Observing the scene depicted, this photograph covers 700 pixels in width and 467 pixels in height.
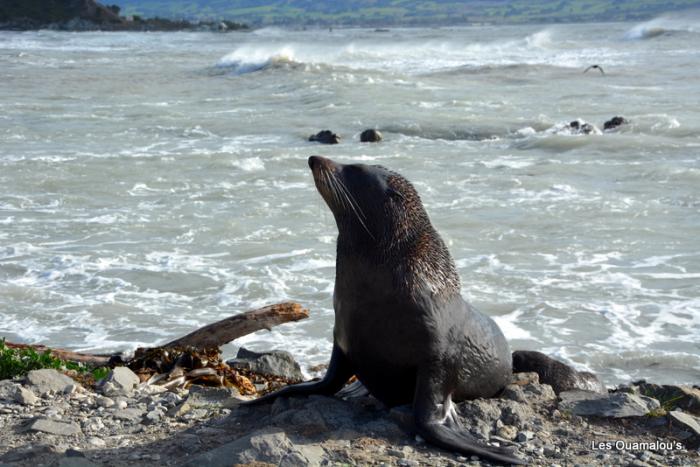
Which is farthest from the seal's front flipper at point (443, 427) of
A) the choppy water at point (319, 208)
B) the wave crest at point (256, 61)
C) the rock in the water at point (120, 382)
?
the wave crest at point (256, 61)

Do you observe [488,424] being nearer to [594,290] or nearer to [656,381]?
[656,381]

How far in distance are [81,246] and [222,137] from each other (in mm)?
12147

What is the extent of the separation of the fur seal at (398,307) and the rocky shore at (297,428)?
0.16 meters

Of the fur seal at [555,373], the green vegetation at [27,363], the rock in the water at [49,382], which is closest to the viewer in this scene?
the rock in the water at [49,382]

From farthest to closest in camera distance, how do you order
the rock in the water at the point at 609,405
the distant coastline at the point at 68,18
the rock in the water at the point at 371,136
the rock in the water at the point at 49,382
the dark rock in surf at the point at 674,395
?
the distant coastline at the point at 68,18, the rock in the water at the point at 371,136, the dark rock in surf at the point at 674,395, the rock in the water at the point at 49,382, the rock in the water at the point at 609,405

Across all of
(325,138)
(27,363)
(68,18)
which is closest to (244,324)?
(27,363)

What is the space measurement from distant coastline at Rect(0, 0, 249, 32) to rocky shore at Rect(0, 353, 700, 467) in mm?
97054

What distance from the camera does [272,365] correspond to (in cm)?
820

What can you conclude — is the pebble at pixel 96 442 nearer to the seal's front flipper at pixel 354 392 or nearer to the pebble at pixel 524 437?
the seal's front flipper at pixel 354 392

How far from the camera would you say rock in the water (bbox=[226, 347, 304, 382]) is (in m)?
8.14

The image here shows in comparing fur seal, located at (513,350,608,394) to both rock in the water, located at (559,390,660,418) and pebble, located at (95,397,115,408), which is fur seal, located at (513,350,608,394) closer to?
rock in the water, located at (559,390,660,418)

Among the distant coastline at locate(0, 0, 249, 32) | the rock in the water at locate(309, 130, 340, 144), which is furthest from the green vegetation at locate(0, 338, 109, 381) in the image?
the distant coastline at locate(0, 0, 249, 32)

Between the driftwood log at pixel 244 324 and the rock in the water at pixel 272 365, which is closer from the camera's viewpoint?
the rock in the water at pixel 272 365

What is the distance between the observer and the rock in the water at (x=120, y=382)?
6.81 metres
